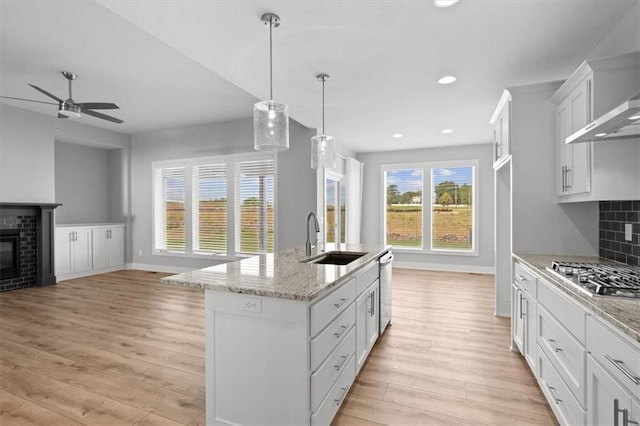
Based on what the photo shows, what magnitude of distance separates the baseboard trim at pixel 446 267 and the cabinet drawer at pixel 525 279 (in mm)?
3934

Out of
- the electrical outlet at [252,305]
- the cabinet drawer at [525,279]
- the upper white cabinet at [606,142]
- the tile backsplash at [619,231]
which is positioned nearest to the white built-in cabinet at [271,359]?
the electrical outlet at [252,305]

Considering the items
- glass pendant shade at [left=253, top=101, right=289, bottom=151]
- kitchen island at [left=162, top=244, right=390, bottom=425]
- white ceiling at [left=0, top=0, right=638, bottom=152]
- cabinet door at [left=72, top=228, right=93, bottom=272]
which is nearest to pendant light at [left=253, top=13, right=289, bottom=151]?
glass pendant shade at [left=253, top=101, right=289, bottom=151]

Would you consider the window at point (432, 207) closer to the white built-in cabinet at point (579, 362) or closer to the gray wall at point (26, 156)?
the white built-in cabinet at point (579, 362)

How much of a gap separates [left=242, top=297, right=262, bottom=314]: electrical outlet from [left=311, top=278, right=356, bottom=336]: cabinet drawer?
289 millimetres

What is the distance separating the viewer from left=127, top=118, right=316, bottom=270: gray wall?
17.9 feet

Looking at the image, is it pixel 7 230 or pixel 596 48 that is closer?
pixel 596 48

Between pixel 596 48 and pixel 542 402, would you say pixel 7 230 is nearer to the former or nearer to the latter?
pixel 542 402

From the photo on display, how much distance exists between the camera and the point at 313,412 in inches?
64.3

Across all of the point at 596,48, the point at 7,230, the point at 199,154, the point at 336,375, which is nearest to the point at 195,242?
the point at 199,154

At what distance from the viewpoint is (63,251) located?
19.4ft

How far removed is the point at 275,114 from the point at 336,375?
6.12 ft

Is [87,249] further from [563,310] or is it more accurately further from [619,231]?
[619,231]

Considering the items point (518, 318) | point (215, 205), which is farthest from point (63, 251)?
point (518, 318)

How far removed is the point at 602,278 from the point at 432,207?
17.7ft
